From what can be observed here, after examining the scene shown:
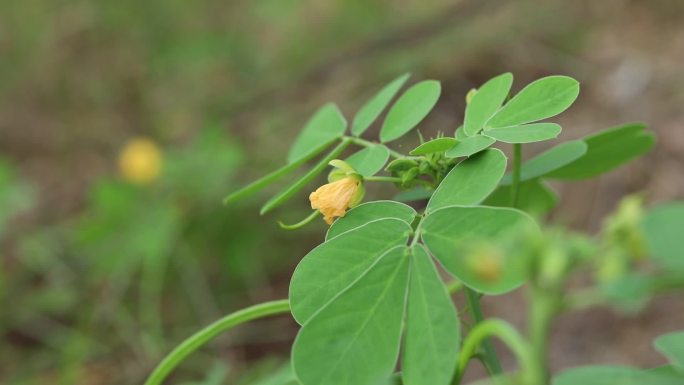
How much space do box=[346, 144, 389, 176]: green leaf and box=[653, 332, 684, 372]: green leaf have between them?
0.89ft

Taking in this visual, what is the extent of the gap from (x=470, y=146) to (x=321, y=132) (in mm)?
267

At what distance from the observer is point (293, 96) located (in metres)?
2.76

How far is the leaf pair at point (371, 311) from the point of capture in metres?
0.55

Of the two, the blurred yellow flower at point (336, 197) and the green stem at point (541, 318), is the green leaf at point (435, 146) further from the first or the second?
the green stem at point (541, 318)

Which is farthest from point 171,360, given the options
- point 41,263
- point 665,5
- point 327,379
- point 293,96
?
point 665,5

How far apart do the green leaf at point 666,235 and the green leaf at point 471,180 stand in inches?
5.7

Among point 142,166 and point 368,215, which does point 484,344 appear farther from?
point 142,166

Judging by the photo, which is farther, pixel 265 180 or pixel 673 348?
pixel 265 180

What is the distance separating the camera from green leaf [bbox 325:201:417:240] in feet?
2.04

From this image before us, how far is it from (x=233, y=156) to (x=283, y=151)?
25 centimetres

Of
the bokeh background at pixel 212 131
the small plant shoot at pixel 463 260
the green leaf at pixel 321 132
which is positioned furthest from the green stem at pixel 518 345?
the bokeh background at pixel 212 131

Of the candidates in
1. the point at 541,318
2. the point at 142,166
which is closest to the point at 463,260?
the point at 541,318

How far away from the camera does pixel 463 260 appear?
1.43 ft

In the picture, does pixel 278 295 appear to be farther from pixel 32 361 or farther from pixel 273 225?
pixel 32 361
